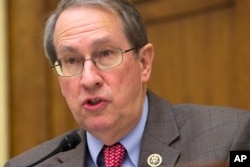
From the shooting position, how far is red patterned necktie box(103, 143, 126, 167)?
1.86 meters

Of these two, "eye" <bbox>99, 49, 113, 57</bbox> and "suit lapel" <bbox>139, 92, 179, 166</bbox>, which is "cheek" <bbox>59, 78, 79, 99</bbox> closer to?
"eye" <bbox>99, 49, 113, 57</bbox>

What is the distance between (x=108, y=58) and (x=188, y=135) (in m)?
0.34

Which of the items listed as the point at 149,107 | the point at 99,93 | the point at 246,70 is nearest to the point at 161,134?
the point at 149,107

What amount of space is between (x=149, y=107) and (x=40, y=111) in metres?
1.25

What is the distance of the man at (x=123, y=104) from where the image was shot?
1.80 meters

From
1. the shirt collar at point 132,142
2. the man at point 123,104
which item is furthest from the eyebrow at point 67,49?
the shirt collar at point 132,142

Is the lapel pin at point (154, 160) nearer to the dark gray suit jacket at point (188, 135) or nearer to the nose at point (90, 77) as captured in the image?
the dark gray suit jacket at point (188, 135)

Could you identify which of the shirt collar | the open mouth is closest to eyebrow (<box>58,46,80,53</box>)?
→ the open mouth

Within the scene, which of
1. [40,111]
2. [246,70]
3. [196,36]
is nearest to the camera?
[246,70]

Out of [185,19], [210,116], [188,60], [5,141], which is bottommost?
[5,141]

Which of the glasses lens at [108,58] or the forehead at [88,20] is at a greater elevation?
Answer: the forehead at [88,20]

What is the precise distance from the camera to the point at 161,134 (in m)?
1.89

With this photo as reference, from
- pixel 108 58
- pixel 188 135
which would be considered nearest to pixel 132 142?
pixel 188 135

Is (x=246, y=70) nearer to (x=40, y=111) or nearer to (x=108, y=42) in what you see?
(x=108, y=42)
